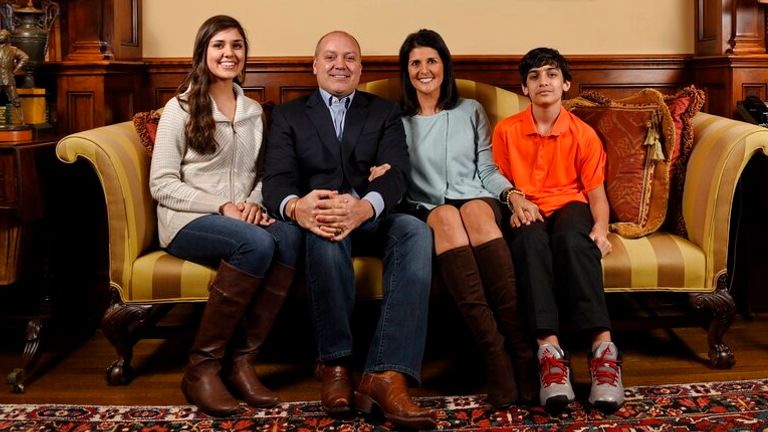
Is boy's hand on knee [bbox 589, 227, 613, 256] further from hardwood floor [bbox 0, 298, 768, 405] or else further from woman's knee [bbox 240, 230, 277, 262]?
woman's knee [bbox 240, 230, 277, 262]

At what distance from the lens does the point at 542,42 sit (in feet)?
11.5

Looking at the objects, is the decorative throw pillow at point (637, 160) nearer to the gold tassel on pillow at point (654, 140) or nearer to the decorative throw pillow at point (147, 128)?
the gold tassel on pillow at point (654, 140)

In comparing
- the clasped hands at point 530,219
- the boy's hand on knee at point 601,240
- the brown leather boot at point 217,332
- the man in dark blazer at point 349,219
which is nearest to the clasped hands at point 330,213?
the man in dark blazer at point 349,219

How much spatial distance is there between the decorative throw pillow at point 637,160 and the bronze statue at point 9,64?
200 centimetres

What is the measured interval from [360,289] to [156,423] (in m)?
0.71

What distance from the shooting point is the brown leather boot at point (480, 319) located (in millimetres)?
2416

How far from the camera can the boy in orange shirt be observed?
2395 mm

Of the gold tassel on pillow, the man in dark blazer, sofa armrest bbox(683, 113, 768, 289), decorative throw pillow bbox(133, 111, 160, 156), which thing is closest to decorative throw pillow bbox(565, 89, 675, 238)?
the gold tassel on pillow

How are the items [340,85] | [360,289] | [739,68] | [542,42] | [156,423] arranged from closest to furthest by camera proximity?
[156,423] < [360,289] < [340,85] < [739,68] < [542,42]

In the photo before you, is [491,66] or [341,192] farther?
[491,66]

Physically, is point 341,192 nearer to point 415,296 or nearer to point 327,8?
point 415,296

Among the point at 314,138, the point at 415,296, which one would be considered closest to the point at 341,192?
the point at 314,138

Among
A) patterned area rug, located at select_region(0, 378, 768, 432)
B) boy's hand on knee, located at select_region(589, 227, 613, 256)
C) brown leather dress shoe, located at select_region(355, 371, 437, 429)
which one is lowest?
patterned area rug, located at select_region(0, 378, 768, 432)

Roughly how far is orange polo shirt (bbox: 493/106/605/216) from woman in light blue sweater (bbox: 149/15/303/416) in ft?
2.71
